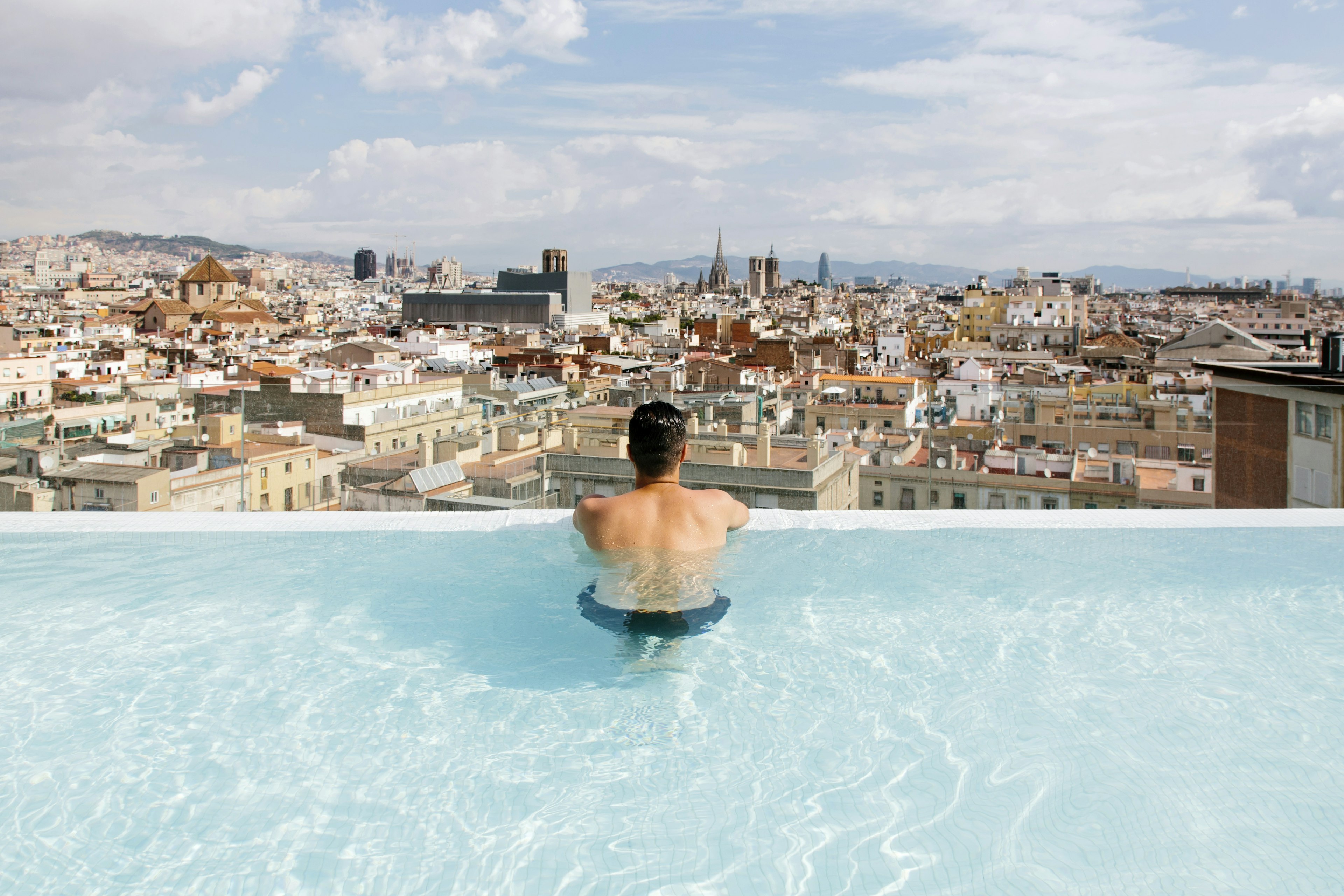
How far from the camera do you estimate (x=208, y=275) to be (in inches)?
3164

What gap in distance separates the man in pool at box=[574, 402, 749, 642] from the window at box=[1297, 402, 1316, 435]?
5.16 metres

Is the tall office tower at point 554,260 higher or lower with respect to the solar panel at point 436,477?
higher

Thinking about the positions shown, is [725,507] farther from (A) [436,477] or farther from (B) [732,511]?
(A) [436,477]

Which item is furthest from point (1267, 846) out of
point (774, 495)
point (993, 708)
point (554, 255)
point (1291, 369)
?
point (554, 255)

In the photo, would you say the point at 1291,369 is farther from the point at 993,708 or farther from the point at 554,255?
the point at 554,255

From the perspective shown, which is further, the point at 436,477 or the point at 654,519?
the point at 436,477

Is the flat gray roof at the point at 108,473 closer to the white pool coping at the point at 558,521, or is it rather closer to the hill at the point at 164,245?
the white pool coping at the point at 558,521

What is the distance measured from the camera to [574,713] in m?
3.02

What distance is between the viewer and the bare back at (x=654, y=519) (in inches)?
141

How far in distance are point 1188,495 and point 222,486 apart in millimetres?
11149

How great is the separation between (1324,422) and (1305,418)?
18 cm

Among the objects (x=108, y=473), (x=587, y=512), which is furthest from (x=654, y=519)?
(x=108, y=473)

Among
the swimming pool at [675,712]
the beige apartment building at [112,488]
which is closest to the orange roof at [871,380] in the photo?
the beige apartment building at [112,488]

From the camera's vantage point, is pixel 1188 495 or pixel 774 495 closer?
pixel 1188 495
